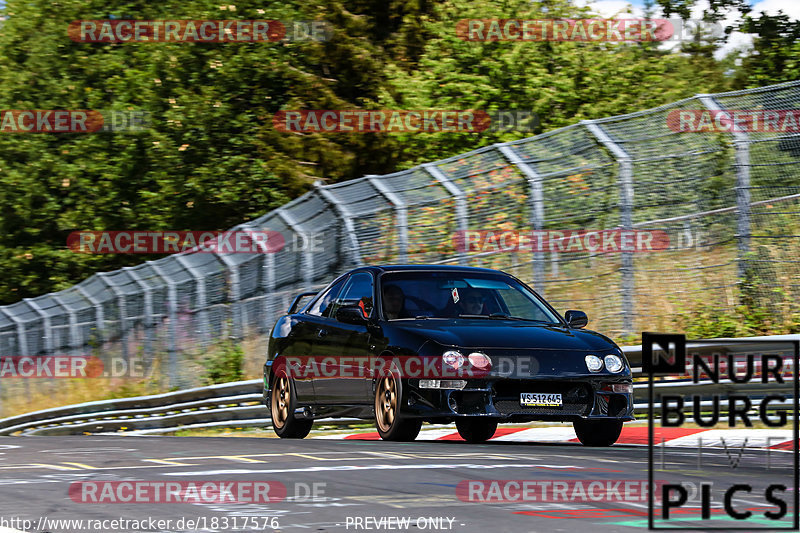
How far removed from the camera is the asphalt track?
→ 6098 mm

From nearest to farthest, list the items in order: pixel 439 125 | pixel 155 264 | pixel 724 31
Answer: pixel 155 264
pixel 439 125
pixel 724 31

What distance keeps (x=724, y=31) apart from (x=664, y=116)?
3334cm

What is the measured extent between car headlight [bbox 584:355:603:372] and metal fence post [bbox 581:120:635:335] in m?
4.70

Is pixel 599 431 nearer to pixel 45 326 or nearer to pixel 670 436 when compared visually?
pixel 670 436

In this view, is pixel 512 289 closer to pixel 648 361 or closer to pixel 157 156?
pixel 648 361

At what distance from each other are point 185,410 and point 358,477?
11.7 metres

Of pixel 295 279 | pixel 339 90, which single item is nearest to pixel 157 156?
pixel 339 90

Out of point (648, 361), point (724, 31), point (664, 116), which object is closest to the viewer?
point (648, 361)

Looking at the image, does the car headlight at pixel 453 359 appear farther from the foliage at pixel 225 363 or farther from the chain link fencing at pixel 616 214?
the foliage at pixel 225 363

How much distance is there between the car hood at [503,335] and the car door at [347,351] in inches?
20.8

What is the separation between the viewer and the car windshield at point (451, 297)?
1141cm

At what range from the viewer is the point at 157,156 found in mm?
41312

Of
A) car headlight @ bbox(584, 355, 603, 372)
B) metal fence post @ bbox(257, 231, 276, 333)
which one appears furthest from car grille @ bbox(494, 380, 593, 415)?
metal fence post @ bbox(257, 231, 276, 333)
